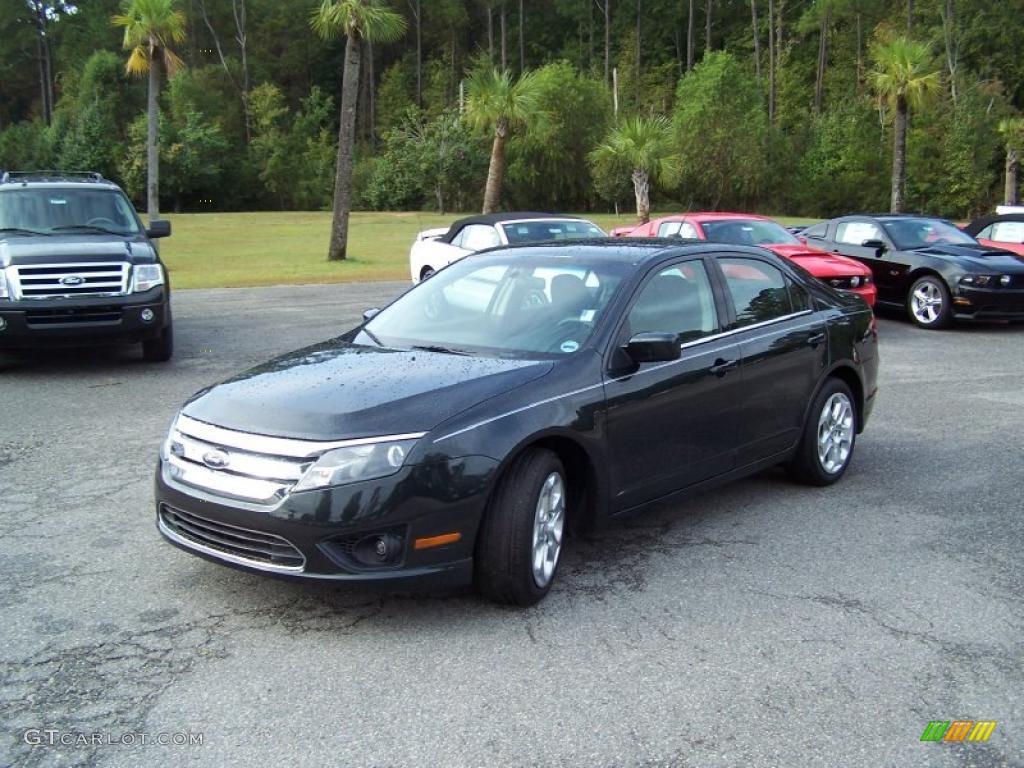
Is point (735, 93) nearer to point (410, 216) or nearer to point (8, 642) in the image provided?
point (410, 216)

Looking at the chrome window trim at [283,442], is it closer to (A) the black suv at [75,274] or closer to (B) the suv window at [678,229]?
(A) the black suv at [75,274]

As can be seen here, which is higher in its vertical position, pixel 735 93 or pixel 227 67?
pixel 227 67

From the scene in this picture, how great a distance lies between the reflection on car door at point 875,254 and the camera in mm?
14180

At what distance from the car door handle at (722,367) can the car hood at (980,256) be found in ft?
30.8

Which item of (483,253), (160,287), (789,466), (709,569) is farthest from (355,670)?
(160,287)

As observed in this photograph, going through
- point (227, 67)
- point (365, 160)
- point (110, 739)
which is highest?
point (227, 67)

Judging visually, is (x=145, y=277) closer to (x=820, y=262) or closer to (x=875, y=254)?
(x=820, y=262)

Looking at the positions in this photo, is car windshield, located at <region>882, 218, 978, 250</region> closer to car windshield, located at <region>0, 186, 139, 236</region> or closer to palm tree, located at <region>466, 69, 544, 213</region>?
car windshield, located at <region>0, 186, 139, 236</region>

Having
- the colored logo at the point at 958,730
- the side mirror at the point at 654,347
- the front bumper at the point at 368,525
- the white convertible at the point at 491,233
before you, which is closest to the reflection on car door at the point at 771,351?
the side mirror at the point at 654,347

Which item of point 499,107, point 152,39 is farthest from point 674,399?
point 152,39

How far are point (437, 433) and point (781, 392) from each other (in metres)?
2.55

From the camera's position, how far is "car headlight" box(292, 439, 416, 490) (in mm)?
3902

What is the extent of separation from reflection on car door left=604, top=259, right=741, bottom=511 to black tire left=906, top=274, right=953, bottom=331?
9.24 metres

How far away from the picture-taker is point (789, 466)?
20.2 ft
